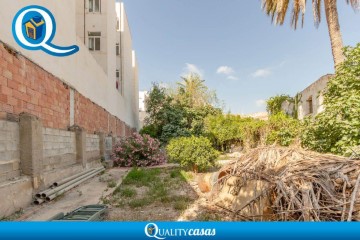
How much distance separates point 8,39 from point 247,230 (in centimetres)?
591

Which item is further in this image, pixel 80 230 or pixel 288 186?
pixel 288 186

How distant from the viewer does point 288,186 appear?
12.1 feet

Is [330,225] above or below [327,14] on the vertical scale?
below

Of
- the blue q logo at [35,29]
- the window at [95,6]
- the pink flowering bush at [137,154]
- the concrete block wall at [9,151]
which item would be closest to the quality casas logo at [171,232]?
the concrete block wall at [9,151]

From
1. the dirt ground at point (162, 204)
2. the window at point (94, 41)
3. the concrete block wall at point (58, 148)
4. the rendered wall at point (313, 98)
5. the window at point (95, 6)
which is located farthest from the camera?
the rendered wall at point (313, 98)

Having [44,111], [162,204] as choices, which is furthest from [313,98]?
[44,111]

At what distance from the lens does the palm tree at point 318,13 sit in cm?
1034

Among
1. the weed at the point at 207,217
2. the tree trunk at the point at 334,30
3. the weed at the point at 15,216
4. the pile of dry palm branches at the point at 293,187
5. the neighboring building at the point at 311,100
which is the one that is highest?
the tree trunk at the point at 334,30

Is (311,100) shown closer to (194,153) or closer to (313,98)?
(313,98)

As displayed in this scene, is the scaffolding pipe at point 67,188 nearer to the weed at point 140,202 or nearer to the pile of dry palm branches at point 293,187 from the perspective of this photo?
the weed at point 140,202

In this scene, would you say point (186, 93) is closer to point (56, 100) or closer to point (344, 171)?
point (56, 100)

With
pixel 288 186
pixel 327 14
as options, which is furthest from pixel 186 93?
pixel 288 186

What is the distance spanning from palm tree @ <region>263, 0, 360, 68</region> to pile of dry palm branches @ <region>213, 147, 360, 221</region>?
766cm

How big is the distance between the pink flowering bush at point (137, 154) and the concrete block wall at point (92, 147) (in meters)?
1.59
